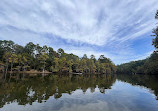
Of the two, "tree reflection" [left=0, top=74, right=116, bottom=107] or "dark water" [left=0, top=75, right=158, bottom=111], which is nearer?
"dark water" [left=0, top=75, right=158, bottom=111]

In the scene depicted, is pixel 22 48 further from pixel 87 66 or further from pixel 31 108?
pixel 31 108

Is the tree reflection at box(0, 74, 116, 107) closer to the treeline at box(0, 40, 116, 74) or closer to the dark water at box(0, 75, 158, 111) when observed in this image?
the dark water at box(0, 75, 158, 111)

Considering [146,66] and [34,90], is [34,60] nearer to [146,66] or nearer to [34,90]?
[34,90]

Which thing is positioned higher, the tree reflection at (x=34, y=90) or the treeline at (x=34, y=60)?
the treeline at (x=34, y=60)

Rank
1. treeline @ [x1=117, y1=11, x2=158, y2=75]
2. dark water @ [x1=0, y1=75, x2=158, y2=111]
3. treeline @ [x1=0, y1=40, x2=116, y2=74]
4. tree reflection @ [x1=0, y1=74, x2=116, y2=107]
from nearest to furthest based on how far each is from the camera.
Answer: dark water @ [x1=0, y1=75, x2=158, y2=111] → tree reflection @ [x1=0, y1=74, x2=116, y2=107] → treeline @ [x1=117, y1=11, x2=158, y2=75] → treeline @ [x1=0, y1=40, x2=116, y2=74]

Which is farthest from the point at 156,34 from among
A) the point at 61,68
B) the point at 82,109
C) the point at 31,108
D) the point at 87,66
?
the point at 87,66

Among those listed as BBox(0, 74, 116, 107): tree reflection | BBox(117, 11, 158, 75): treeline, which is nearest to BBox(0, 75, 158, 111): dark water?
BBox(0, 74, 116, 107): tree reflection

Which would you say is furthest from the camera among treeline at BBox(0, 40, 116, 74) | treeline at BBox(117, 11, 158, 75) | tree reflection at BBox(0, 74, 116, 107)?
treeline at BBox(0, 40, 116, 74)

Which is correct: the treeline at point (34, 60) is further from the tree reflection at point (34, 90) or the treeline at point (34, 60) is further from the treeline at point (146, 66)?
the treeline at point (146, 66)

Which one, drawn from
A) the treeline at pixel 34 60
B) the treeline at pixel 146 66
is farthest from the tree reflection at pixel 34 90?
the treeline at pixel 34 60

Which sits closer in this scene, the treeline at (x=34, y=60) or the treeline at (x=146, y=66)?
the treeline at (x=146, y=66)

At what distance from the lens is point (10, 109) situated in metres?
5.99

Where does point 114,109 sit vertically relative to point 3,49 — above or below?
below

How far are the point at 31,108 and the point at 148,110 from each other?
843 centimetres
